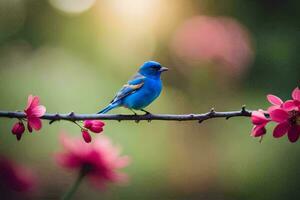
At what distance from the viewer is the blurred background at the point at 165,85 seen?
5.73 feet

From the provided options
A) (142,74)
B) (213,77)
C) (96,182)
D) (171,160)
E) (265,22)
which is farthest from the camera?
(265,22)

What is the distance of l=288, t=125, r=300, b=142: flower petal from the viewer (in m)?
0.71

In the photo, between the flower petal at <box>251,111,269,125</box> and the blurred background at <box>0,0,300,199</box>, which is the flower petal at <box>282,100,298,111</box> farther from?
the blurred background at <box>0,0,300,199</box>

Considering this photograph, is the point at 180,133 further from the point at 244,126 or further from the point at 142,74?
the point at 142,74

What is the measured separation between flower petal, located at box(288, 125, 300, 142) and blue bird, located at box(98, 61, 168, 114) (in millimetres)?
596

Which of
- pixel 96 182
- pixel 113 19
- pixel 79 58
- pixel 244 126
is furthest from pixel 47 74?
pixel 96 182

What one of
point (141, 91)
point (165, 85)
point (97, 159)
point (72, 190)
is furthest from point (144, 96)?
point (165, 85)

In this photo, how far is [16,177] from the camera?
1.19 meters

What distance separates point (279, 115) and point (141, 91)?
2.13ft

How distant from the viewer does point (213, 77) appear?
2031 millimetres

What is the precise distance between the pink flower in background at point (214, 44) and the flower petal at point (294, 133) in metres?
1.25

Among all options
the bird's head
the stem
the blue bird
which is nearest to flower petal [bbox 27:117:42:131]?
the stem

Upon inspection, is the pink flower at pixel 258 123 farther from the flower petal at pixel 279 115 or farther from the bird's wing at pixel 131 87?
the bird's wing at pixel 131 87

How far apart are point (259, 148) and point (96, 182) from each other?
882mm
